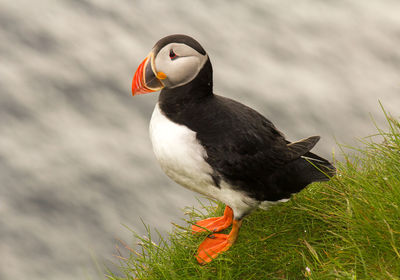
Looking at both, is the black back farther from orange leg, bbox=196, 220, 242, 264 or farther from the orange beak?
orange leg, bbox=196, 220, 242, 264

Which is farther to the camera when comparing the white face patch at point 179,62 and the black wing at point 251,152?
the black wing at point 251,152

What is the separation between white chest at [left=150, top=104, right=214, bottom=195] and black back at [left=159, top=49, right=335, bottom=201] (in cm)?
5

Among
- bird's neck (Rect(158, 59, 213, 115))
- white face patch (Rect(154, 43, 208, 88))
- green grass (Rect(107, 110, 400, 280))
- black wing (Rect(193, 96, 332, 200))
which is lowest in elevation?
green grass (Rect(107, 110, 400, 280))

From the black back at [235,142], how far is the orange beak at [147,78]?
138 millimetres

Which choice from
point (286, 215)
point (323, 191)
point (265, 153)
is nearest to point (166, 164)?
point (265, 153)

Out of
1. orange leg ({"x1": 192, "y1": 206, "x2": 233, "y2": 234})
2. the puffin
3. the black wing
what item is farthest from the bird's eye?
orange leg ({"x1": 192, "y1": 206, "x2": 233, "y2": 234})

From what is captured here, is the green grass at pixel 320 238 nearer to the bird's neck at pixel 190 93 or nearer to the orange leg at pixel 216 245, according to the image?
the orange leg at pixel 216 245

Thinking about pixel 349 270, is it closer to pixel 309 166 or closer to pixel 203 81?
pixel 309 166

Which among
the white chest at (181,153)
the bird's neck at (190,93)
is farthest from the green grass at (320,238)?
the bird's neck at (190,93)

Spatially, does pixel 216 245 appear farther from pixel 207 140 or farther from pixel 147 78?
pixel 147 78

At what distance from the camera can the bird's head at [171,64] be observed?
4.17 meters

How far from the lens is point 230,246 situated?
15.5 ft

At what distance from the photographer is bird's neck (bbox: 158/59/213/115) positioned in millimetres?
4277

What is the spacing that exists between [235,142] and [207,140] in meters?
0.23
